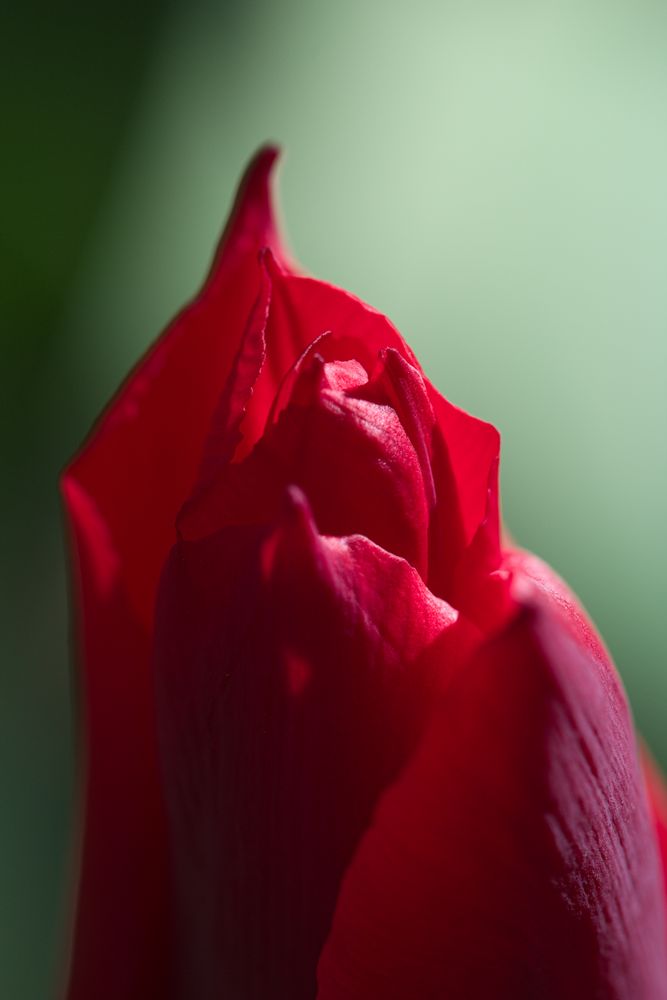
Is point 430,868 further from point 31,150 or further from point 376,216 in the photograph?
point 376,216

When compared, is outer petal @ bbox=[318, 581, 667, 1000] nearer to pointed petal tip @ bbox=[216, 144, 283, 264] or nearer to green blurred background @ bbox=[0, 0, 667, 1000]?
pointed petal tip @ bbox=[216, 144, 283, 264]

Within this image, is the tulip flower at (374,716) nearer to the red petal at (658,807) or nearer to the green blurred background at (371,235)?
the red petal at (658,807)

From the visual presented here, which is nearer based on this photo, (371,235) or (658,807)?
(658,807)

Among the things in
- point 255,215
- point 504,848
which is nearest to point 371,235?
point 255,215

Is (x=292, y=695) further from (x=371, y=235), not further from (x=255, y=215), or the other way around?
(x=371, y=235)

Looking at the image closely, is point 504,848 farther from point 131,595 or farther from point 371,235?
point 371,235

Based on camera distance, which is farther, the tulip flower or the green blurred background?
the green blurred background

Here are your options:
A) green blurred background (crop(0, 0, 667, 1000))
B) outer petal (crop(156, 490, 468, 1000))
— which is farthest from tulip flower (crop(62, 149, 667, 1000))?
green blurred background (crop(0, 0, 667, 1000))
